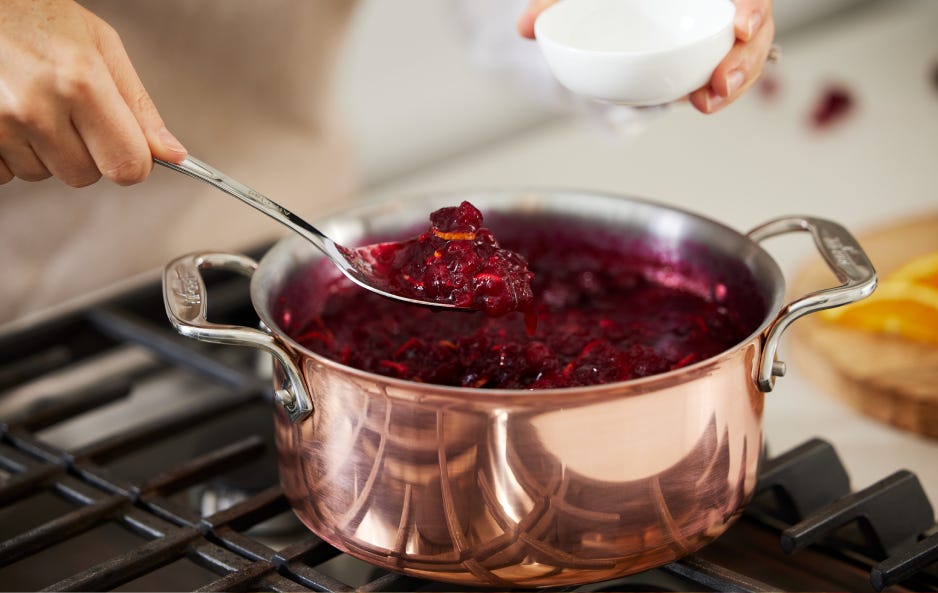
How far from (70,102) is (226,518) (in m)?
0.35

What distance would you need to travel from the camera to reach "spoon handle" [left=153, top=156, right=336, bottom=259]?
0.83 metres

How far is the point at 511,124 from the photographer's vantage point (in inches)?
85.4

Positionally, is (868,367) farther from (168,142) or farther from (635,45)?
(168,142)

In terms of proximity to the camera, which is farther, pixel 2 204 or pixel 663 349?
pixel 2 204

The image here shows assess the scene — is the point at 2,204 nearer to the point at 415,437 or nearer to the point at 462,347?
the point at 462,347

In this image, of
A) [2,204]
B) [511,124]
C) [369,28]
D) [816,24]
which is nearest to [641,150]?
[511,124]

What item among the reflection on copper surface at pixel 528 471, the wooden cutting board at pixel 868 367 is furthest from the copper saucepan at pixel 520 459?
the wooden cutting board at pixel 868 367

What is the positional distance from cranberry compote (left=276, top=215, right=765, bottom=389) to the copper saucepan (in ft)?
0.35

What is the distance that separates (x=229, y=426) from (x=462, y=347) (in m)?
0.35

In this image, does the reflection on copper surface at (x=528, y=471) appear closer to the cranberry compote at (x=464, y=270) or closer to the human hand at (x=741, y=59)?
the cranberry compote at (x=464, y=270)

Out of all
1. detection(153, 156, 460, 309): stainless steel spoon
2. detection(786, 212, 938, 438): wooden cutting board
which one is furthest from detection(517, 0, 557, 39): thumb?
detection(786, 212, 938, 438): wooden cutting board

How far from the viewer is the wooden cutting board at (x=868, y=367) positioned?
1142 mm

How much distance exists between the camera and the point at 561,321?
1020 mm

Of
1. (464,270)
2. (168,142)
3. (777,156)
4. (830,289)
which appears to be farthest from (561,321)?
(777,156)
